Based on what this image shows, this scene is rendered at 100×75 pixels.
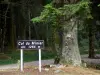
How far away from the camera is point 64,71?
46.8 ft

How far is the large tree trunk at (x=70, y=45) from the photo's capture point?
15609 mm

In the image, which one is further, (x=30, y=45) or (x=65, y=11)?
(x=30, y=45)

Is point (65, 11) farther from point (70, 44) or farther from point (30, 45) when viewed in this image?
point (70, 44)

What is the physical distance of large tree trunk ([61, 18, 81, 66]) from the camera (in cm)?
1561

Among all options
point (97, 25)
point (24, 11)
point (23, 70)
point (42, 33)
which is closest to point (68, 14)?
point (23, 70)

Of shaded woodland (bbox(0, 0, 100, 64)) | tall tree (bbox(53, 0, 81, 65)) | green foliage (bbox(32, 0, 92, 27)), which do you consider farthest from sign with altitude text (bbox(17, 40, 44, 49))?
tall tree (bbox(53, 0, 81, 65))

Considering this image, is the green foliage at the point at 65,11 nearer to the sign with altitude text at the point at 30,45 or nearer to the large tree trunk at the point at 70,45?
the sign with altitude text at the point at 30,45

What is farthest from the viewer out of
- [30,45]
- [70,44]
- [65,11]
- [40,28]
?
[40,28]

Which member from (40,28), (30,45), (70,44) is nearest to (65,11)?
(30,45)

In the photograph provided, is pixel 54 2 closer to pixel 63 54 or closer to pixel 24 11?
pixel 63 54

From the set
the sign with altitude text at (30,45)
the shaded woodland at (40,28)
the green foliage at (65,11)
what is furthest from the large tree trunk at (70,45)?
the sign with altitude text at (30,45)

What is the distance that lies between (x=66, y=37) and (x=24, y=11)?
1748 centimetres

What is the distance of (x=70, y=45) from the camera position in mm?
15695

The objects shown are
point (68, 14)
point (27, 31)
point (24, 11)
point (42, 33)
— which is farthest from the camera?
point (27, 31)
